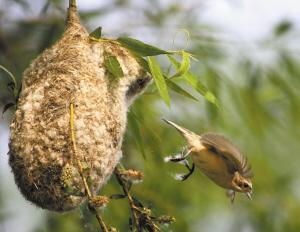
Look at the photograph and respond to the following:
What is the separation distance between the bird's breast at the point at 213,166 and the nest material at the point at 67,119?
35cm

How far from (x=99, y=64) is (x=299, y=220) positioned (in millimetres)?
3048

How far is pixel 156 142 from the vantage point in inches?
170

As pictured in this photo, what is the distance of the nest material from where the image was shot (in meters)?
3.02

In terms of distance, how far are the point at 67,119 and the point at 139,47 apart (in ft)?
1.33

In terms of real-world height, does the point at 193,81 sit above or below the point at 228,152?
above

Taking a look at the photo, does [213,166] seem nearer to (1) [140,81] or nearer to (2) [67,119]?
(1) [140,81]

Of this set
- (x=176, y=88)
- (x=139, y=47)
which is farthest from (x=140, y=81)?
(x=139, y=47)

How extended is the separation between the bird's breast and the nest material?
346 mm

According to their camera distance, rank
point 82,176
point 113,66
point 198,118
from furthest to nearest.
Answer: point 198,118 < point 113,66 < point 82,176

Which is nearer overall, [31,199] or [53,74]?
[31,199]

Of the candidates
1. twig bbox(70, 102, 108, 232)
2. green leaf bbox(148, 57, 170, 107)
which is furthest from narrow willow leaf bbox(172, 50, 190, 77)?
twig bbox(70, 102, 108, 232)

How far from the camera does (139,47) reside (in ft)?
10.6

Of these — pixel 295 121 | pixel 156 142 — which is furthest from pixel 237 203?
pixel 156 142

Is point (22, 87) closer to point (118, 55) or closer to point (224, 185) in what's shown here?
point (118, 55)
